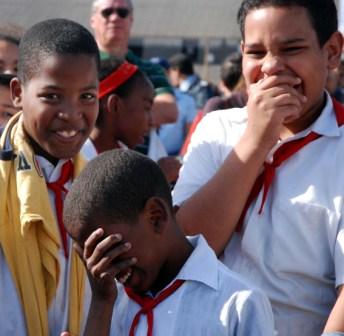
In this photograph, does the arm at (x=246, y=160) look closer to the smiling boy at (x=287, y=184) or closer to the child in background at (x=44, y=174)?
A: the smiling boy at (x=287, y=184)

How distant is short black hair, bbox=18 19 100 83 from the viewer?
333 centimetres

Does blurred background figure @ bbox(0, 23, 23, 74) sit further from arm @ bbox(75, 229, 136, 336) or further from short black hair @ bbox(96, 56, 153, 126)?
arm @ bbox(75, 229, 136, 336)

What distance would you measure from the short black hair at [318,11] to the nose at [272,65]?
17 centimetres

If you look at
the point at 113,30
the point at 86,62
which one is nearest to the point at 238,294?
the point at 86,62

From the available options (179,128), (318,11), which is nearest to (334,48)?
(318,11)

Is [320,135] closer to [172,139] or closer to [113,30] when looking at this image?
[113,30]

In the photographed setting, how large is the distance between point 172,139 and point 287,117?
5.29 meters

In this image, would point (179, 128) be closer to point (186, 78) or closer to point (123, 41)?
point (123, 41)

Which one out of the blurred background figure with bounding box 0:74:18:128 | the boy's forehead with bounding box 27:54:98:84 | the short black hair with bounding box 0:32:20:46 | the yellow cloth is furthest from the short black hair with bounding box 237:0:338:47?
the short black hair with bounding box 0:32:20:46

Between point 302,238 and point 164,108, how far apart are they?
3346 millimetres

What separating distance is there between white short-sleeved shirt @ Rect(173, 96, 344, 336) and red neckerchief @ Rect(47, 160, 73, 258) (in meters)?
0.56

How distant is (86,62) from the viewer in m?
3.34

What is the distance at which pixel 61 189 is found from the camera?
331 cm

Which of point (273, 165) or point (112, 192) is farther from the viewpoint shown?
point (273, 165)
